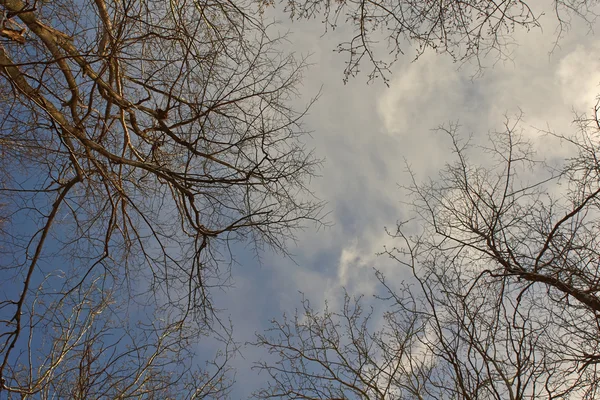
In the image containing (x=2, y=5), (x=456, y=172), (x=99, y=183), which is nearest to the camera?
(x=2, y=5)

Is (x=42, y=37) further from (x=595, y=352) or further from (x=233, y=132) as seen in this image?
(x=595, y=352)

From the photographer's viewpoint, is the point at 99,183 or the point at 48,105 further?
the point at 99,183

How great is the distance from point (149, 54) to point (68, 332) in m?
3.96

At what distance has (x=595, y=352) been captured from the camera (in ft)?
13.4

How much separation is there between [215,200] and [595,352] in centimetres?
422

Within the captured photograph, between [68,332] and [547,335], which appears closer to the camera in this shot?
[547,335]

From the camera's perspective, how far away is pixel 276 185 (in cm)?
401

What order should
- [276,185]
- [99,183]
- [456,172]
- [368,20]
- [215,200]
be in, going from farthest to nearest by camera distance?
[456,172] < [99,183] < [215,200] < [276,185] < [368,20]

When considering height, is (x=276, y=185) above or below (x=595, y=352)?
above

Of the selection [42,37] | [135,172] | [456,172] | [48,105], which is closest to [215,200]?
[135,172]

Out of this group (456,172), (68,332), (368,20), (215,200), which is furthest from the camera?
(68,332)

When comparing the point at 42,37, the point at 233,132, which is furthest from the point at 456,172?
the point at 42,37

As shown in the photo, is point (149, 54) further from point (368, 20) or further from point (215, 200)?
point (368, 20)

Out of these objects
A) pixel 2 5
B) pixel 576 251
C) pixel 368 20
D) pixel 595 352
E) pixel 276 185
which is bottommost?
pixel 595 352
